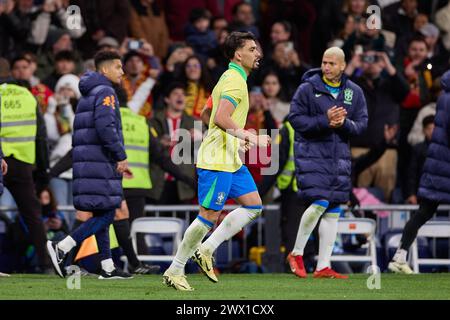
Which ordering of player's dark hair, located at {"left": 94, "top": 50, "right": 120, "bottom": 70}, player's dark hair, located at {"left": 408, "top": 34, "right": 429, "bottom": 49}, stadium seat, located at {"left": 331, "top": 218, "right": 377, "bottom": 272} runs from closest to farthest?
player's dark hair, located at {"left": 94, "top": 50, "right": 120, "bottom": 70} < stadium seat, located at {"left": 331, "top": 218, "right": 377, "bottom": 272} < player's dark hair, located at {"left": 408, "top": 34, "right": 429, "bottom": 49}

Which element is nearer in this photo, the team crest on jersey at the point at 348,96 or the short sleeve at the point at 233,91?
the short sleeve at the point at 233,91

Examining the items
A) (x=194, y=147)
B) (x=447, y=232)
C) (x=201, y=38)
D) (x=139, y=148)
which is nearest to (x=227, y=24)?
(x=201, y=38)

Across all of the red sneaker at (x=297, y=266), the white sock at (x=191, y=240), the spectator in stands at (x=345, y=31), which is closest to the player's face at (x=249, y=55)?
the white sock at (x=191, y=240)

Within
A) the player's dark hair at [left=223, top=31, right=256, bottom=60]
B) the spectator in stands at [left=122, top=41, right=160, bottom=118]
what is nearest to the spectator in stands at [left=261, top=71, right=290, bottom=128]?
the spectator in stands at [left=122, top=41, right=160, bottom=118]

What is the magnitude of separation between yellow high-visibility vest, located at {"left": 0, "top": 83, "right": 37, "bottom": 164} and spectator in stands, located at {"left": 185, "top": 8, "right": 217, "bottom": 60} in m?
5.45

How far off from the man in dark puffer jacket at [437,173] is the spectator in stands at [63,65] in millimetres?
A: 6329

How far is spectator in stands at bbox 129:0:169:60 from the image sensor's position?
2188 centimetres

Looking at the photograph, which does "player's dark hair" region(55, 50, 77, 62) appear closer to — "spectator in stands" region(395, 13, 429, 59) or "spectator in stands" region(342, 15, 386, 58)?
"spectator in stands" region(342, 15, 386, 58)

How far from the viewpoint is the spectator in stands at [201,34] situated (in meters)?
21.6

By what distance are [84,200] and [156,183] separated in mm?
3913

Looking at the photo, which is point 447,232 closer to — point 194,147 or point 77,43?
point 194,147

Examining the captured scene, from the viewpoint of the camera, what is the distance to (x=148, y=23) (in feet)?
72.0

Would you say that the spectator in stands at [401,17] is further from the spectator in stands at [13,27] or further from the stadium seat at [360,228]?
the stadium seat at [360,228]

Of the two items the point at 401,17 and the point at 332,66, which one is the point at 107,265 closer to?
the point at 332,66
